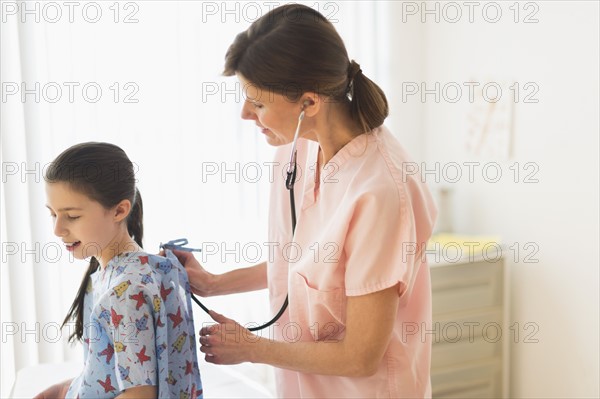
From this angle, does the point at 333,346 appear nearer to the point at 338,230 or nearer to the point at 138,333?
the point at 338,230

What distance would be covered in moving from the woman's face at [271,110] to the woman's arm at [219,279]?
0.38 meters

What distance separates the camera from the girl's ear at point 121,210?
1309 millimetres

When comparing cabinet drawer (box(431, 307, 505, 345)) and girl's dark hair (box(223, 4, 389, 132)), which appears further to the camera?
cabinet drawer (box(431, 307, 505, 345))

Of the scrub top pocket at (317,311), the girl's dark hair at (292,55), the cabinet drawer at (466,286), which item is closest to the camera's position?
the girl's dark hair at (292,55)

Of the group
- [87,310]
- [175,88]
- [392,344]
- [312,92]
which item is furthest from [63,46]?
[392,344]

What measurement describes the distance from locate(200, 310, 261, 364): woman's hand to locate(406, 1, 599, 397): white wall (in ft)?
5.23

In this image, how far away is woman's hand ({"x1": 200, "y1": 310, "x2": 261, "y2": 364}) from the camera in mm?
1242

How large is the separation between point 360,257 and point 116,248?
19.7 inches

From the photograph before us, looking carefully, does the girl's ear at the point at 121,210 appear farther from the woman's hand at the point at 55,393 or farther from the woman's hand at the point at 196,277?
the woman's hand at the point at 55,393

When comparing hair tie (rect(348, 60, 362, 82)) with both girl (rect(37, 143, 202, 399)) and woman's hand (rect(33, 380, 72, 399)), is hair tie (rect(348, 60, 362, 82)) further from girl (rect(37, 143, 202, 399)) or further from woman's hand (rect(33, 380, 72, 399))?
woman's hand (rect(33, 380, 72, 399))

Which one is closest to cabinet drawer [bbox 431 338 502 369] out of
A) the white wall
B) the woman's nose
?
the white wall

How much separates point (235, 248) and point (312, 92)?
1609mm

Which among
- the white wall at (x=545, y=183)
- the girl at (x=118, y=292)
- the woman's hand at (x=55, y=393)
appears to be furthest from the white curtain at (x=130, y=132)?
the girl at (x=118, y=292)

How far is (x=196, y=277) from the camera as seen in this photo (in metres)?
1.46
